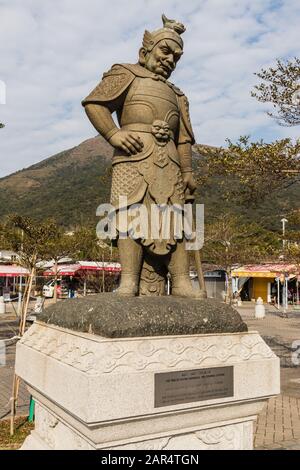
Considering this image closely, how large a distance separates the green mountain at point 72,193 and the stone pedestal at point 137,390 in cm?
1854

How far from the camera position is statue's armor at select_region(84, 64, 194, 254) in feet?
11.8

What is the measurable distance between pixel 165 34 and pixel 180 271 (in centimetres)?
198

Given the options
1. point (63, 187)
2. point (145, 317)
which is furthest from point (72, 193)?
point (145, 317)

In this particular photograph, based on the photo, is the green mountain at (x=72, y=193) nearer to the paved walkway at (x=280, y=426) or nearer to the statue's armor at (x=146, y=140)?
the paved walkway at (x=280, y=426)

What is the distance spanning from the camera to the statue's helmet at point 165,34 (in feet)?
12.4

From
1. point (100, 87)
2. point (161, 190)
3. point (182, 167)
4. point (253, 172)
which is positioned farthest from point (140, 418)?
point (253, 172)

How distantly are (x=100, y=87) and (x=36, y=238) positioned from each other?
3.10 meters

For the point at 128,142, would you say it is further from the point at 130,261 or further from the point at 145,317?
the point at 145,317

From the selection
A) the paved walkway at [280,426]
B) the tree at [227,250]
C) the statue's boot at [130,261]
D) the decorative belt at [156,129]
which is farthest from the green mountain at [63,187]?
the statue's boot at [130,261]

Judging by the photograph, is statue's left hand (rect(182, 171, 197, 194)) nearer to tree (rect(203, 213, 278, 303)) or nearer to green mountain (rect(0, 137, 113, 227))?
tree (rect(203, 213, 278, 303))

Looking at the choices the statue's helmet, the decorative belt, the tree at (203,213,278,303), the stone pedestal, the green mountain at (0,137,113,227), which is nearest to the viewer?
the stone pedestal

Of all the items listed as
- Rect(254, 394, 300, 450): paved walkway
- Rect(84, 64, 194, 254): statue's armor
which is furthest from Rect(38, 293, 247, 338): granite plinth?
Rect(254, 394, 300, 450): paved walkway
